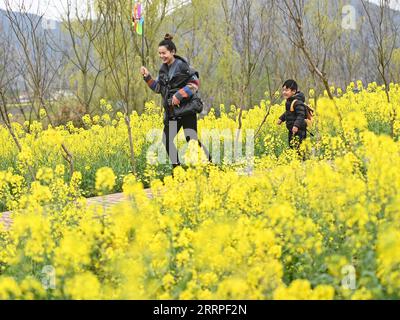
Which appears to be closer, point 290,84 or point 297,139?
point 290,84

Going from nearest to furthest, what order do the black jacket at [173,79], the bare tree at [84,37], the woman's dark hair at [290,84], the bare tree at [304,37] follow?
the bare tree at [304,37], the black jacket at [173,79], the woman's dark hair at [290,84], the bare tree at [84,37]

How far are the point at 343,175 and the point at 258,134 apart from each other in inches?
255

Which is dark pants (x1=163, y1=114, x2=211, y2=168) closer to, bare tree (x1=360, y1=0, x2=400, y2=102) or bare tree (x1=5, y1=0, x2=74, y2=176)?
bare tree (x1=5, y1=0, x2=74, y2=176)

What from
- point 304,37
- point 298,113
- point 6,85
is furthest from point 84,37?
point 298,113

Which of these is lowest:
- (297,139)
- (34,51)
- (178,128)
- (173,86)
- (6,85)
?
(297,139)

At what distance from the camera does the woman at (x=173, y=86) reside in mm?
6438

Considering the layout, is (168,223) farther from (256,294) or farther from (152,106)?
(152,106)

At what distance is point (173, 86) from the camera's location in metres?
6.61

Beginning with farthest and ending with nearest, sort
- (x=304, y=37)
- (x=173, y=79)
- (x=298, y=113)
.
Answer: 1. (x=304, y=37)
2. (x=298, y=113)
3. (x=173, y=79)

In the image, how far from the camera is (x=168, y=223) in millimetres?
3434

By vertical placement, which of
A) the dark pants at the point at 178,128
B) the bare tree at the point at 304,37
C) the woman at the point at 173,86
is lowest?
the dark pants at the point at 178,128

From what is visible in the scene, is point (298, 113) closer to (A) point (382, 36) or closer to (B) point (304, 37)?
(B) point (304, 37)

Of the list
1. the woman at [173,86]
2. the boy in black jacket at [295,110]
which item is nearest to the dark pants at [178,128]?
the woman at [173,86]

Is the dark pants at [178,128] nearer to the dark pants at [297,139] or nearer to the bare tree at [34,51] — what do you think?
the bare tree at [34,51]
